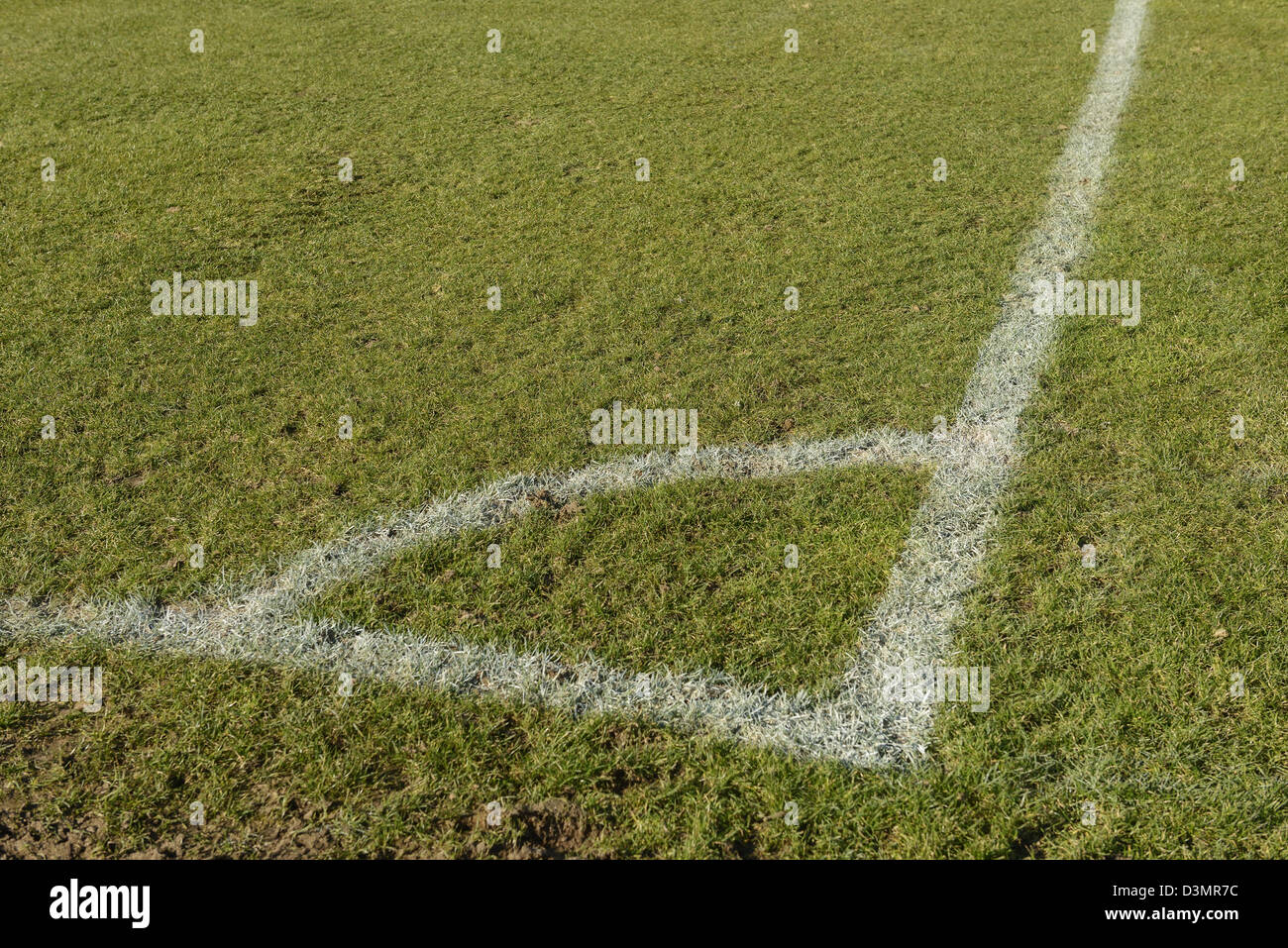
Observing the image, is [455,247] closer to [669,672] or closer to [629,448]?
[629,448]

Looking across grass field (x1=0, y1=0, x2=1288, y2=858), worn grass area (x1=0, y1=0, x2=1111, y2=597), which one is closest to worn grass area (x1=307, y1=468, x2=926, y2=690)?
grass field (x1=0, y1=0, x2=1288, y2=858)

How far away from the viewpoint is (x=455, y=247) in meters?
5.57

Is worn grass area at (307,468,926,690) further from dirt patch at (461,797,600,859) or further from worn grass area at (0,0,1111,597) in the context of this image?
dirt patch at (461,797,600,859)

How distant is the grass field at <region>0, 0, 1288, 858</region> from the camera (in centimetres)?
257

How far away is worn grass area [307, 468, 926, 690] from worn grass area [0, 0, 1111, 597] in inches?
17.2

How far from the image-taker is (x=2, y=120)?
7.36 m

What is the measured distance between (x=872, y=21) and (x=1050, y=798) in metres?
8.91

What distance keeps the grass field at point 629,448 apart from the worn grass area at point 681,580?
2cm

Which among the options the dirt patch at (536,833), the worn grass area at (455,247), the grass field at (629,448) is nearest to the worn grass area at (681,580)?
the grass field at (629,448)

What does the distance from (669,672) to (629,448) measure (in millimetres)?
1262

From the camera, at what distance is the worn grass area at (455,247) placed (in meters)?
3.86

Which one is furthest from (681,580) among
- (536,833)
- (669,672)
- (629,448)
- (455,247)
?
(455,247)
